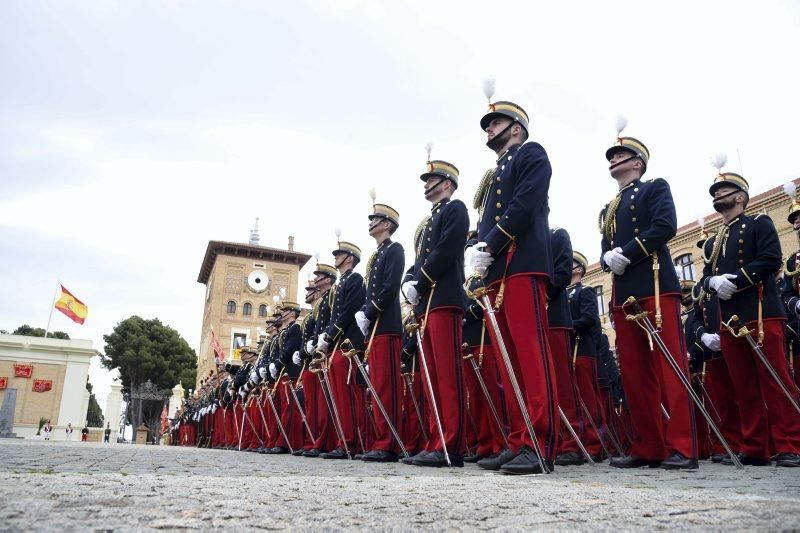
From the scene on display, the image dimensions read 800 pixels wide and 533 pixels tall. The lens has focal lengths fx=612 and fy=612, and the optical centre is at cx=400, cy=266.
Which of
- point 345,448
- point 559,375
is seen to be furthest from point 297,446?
Result: point 559,375

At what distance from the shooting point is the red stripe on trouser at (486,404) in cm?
549

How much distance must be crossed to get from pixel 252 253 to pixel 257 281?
257 centimetres

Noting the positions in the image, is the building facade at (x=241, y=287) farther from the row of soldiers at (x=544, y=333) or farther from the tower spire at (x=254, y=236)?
the row of soldiers at (x=544, y=333)

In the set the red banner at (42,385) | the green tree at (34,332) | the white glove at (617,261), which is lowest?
the white glove at (617,261)

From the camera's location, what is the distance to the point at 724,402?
5.79 m

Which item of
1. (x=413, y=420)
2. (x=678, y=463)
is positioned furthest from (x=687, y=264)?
(x=678, y=463)

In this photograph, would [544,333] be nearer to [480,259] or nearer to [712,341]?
[480,259]

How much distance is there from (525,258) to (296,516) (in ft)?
9.07

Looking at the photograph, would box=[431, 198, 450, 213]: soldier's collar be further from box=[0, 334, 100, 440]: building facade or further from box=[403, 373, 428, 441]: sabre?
box=[0, 334, 100, 440]: building facade

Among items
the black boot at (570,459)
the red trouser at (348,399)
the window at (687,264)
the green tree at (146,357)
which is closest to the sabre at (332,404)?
the red trouser at (348,399)

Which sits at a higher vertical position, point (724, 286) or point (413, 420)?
point (724, 286)

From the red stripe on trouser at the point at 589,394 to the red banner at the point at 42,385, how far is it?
39.7 m

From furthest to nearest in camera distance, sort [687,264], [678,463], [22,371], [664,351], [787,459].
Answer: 1. [22,371]
2. [687,264]
3. [787,459]
4. [664,351]
5. [678,463]

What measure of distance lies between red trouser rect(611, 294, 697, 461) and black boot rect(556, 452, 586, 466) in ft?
1.90
